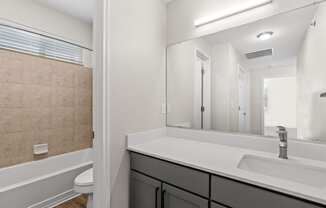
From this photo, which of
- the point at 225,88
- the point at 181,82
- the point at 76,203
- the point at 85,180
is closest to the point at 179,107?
the point at 181,82

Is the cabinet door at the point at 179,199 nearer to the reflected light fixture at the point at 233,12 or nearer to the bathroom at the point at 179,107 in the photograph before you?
the bathroom at the point at 179,107

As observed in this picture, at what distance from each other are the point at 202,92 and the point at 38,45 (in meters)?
2.36

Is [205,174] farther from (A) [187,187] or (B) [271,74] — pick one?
(B) [271,74]

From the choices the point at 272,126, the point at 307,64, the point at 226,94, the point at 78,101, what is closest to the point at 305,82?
the point at 307,64

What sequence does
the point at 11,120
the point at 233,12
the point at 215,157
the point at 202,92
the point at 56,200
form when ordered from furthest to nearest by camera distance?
the point at 56,200 → the point at 11,120 → the point at 202,92 → the point at 233,12 → the point at 215,157

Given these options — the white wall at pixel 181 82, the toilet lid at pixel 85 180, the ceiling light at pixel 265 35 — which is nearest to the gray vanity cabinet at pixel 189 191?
the toilet lid at pixel 85 180

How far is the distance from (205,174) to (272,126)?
2.43 feet

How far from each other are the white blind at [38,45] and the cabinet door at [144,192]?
2.14 metres

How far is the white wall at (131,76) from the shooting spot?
1252mm

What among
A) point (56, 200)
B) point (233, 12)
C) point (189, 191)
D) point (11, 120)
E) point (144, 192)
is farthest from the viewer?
point (56, 200)

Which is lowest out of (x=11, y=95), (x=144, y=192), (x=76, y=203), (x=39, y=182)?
(x=76, y=203)

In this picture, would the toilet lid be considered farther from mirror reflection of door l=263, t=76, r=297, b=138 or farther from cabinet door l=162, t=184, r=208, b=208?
mirror reflection of door l=263, t=76, r=297, b=138

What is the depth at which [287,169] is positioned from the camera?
39.9 inches

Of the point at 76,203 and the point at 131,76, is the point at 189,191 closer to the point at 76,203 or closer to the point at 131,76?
the point at 131,76
